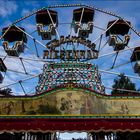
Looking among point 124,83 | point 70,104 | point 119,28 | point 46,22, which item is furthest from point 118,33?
point 124,83

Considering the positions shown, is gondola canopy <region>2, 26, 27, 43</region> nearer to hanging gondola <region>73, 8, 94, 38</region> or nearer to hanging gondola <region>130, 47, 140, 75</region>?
hanging gondola <region>73, 8, 94, 38</region>

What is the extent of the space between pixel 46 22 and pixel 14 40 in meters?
3.18

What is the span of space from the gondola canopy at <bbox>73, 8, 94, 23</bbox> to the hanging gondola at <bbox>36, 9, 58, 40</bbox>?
5.61 ft

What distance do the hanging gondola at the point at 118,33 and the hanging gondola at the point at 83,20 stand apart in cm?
172

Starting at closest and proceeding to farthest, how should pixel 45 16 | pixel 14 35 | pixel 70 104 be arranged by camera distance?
pixel 70 104, pixel 14 35, pixel 45 16

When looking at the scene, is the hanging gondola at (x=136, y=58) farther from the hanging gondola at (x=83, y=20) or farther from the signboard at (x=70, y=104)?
the signboard at (x=70, y=104)

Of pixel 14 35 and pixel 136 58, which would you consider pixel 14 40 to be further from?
pixel 136 58

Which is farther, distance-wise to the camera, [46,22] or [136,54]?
[46,22]

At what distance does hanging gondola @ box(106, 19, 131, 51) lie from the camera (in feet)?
77.1

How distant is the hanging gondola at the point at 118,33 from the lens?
23.5 m

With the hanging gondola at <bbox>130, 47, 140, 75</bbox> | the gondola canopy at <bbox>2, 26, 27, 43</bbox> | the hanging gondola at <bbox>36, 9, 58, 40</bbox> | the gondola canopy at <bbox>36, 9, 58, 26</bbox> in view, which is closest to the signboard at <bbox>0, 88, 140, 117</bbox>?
the hanging gondola at <bbox>130, 47, 140, 75</bbox>

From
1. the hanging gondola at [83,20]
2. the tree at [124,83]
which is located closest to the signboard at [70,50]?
the hanging gondola at [83,20]

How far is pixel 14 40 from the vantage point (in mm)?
24609

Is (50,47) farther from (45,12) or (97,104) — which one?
(97,104)
